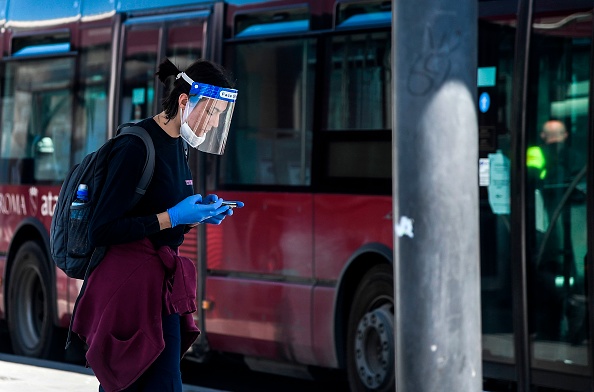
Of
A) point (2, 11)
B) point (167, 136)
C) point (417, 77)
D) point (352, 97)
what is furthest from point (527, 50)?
point (2, 11)

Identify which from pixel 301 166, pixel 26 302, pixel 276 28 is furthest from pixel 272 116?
pixel 26 302

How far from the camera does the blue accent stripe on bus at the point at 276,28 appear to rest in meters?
8.98

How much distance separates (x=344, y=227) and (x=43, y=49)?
170 inches

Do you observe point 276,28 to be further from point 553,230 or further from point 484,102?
point 553,230

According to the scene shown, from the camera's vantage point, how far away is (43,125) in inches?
458

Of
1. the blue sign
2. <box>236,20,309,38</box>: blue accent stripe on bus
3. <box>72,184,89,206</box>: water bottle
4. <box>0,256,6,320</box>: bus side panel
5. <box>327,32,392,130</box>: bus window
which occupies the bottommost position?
<box>0,256,6,320</box>: bus side panel

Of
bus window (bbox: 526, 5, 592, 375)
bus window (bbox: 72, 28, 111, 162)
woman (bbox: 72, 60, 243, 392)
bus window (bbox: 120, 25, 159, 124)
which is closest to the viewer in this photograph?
woman (bbox: 72, 60, 243, 392)

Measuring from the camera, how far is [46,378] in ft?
28.5

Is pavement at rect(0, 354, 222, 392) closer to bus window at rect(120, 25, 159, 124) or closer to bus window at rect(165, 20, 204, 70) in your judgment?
bus window at rect(120, 25, 159, 124)

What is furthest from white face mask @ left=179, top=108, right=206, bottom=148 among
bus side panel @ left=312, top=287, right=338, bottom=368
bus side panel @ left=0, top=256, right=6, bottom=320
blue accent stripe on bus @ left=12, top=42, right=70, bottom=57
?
bus side panel @ left=0, top=256, right=6, bottom=320

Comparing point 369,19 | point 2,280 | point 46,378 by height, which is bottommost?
point 46,378

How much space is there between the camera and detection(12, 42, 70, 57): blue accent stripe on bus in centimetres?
1148

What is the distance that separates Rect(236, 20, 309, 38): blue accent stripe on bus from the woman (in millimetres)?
4090

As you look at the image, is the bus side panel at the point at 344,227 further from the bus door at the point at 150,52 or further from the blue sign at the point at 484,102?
the bus door at the point at 150,52
